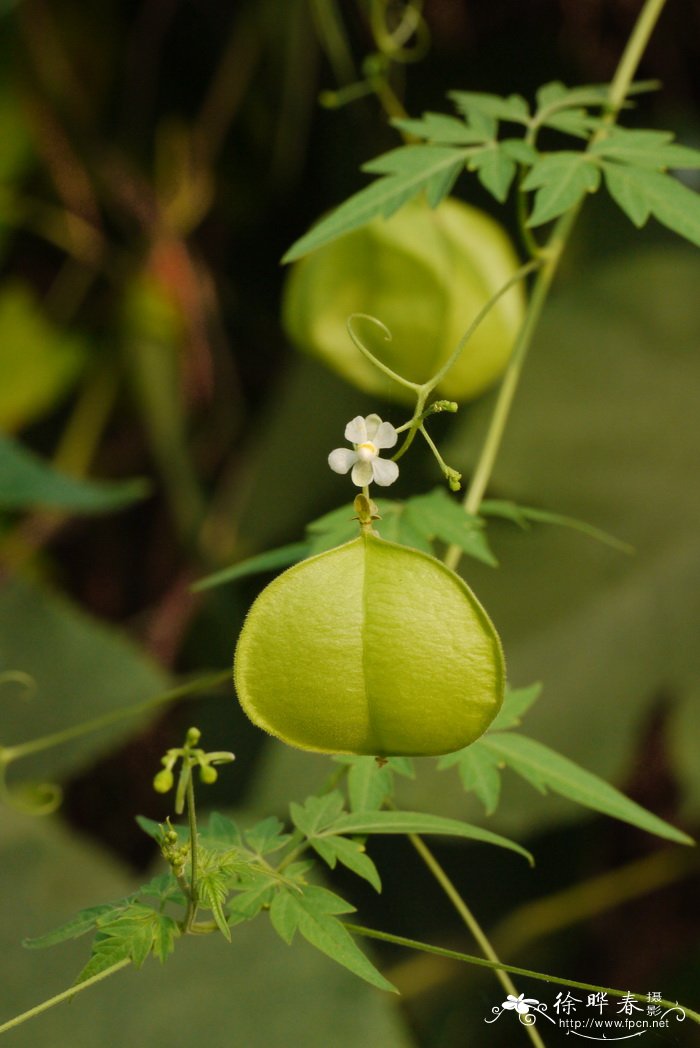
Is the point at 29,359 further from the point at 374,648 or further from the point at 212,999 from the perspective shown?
the point at 374,648

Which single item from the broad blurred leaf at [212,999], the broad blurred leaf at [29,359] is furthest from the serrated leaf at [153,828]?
the broad blurred leaf at [29,359]

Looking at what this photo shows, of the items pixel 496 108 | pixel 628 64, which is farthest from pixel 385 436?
pixel 628 64

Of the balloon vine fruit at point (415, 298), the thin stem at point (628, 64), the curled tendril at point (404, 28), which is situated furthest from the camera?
the curled tendril at point (404, 28)

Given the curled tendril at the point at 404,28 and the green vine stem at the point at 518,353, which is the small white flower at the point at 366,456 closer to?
the green vine stem at the point at 518,353

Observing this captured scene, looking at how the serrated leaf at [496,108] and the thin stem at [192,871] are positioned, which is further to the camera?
the serrated leaf at [496,108]

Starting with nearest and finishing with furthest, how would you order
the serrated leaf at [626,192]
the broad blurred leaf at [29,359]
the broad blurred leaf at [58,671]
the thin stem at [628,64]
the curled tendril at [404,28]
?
the serrated leaf at [626,192] → the thin stem at [628,64] → the curled tendril at [404,28] → the broad blurred leaf at [58,671] → the broad blurred leaf at [29,359]

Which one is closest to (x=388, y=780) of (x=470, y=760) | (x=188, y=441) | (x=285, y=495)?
(x=470, y=760)

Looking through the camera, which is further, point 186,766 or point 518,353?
point 518,353
